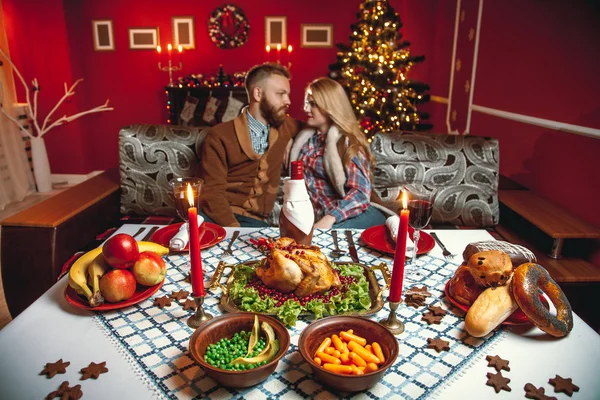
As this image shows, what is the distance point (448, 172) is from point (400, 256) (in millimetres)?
1624

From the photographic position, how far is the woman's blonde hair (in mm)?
2240

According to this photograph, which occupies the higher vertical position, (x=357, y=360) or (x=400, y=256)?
(x=400, y=256)

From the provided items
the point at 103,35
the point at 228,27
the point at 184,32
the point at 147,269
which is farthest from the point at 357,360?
the point at 103,35

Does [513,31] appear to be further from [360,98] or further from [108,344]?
[108,344]

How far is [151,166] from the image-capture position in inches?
96.3

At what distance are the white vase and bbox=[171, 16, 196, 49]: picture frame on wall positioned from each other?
6.38ft

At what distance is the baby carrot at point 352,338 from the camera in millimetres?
917

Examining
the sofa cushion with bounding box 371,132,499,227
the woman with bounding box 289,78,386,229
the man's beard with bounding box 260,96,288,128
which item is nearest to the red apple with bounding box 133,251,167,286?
the woman with bounding box 289,78,386,229

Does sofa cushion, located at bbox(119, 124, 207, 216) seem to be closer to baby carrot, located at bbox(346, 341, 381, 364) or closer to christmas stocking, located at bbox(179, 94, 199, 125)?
baby carrot, located at bbox(346, 341, 381, 364)

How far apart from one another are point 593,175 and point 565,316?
151 centimetres

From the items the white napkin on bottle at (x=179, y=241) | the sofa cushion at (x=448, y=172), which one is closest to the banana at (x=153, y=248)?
the white napkin on bottle at (x=179, y=241)

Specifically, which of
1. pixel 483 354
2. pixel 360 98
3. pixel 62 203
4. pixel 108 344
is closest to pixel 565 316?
pixel 483 354

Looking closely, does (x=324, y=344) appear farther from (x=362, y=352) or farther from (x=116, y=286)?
(x=116, y=286)

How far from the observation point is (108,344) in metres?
0.98
